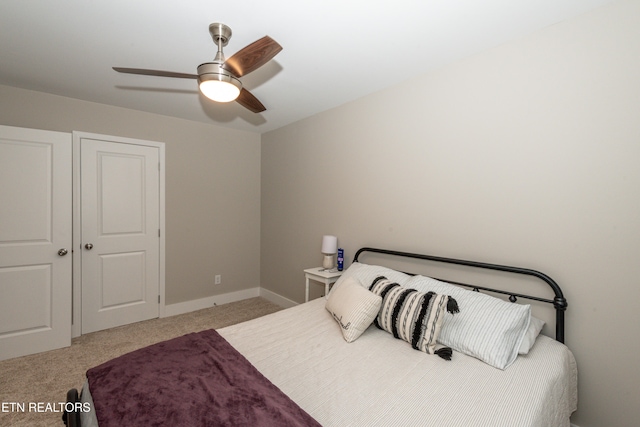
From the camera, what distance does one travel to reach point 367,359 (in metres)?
1.63

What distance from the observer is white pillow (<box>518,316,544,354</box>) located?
5.30ft

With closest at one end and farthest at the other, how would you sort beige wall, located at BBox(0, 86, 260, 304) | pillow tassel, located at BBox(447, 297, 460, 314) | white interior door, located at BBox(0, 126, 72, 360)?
pillow tassel, located at BBox(447, 297, 460, 314)
white interior door, located at BBox(0, 126, 72, 360)
beige wall, located at BBox(0, 86, 260, 304)

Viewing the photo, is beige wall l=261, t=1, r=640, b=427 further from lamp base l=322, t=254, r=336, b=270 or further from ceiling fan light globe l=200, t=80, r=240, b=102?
ceiling fan light globe l=200, t=80, r=240, b=102

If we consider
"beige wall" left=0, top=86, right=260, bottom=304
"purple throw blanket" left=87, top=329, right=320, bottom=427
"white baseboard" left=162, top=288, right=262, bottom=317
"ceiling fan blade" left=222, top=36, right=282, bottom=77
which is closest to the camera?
"purple throw blanket" left=87, top=329, right=320, bottom=427

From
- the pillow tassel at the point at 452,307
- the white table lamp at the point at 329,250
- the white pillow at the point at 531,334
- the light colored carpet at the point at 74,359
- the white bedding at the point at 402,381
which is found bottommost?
the light colored carpet at the point at 74,359

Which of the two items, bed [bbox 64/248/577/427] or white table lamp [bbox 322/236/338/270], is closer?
bed [bbox 64/248/577/427]

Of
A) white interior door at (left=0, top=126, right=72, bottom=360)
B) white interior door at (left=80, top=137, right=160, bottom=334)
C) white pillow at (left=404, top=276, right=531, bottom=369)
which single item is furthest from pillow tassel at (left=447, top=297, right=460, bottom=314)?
white interior door at (left=0, top=126, right=72, bottom=360)

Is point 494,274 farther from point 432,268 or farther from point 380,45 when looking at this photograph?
point 380,45

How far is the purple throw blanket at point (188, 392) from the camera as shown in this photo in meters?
1.11

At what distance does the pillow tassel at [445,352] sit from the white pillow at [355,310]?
428 mm

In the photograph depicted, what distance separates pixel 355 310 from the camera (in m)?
1.92

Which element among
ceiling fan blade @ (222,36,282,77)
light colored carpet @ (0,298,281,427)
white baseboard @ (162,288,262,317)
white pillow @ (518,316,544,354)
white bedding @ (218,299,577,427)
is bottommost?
light colored carpet @ (0,298,281,427)

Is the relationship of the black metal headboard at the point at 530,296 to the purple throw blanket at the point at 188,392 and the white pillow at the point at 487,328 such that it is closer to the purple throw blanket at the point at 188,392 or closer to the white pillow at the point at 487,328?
the white pillow at the point at 487,328

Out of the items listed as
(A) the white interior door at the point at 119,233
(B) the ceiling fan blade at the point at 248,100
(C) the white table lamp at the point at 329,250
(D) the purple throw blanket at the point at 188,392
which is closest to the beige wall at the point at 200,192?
(A) the white interior door at the point at 119,233
